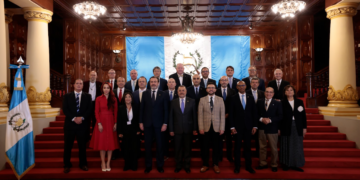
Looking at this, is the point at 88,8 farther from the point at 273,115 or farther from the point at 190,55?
the point at 273,115

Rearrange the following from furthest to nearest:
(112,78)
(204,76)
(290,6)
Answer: (290,6)
(112,78)
(204,76)

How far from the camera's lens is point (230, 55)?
11.1 meters

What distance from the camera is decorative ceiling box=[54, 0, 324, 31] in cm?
798

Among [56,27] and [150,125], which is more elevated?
[56,27]

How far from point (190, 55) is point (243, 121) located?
7024 mm

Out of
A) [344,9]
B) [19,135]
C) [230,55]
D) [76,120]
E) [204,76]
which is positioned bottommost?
[19,135]

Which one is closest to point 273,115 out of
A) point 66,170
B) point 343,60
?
point 343,60

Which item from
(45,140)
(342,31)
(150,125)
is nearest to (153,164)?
(150,125)

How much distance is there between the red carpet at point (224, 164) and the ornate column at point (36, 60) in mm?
1172

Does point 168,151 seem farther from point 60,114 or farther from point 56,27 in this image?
point 56,27

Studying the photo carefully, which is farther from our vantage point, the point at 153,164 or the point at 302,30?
the point at 302,30

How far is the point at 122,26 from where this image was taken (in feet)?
34.9

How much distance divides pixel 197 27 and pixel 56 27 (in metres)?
5.74

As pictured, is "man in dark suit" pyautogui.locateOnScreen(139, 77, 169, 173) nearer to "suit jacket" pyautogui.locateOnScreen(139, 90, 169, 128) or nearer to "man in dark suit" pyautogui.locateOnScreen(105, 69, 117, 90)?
"suit jacket" pyautogui.locateOnScreen(139, 90, 169, 128)
